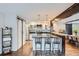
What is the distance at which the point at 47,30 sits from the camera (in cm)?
1280

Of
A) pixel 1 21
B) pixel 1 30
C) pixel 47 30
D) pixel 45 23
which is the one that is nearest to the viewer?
pixel 1 30

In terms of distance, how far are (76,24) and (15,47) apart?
368 inches

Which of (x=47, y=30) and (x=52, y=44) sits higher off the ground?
(x=47, y=30)

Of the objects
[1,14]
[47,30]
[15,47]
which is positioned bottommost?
[15,47]

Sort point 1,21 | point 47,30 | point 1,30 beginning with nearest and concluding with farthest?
point 1,30, point 1,21, point 47,30

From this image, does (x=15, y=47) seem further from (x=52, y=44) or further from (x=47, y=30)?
(x=47, y=30)

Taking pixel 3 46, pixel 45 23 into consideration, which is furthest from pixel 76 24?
pixel 3 46

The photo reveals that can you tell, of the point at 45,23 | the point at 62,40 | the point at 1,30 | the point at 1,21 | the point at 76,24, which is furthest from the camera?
the point at 76,24

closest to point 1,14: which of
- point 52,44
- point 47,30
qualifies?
point 52,44

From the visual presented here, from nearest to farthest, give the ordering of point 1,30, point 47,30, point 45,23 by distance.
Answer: point 1,30 → point 47,30 → point 45,23

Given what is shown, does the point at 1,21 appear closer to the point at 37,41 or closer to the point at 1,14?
the point at 1,14

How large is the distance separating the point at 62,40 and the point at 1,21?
11.4 feet

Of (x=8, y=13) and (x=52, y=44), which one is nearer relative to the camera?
(x=8, y=13)

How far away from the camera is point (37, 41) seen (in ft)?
27.5
